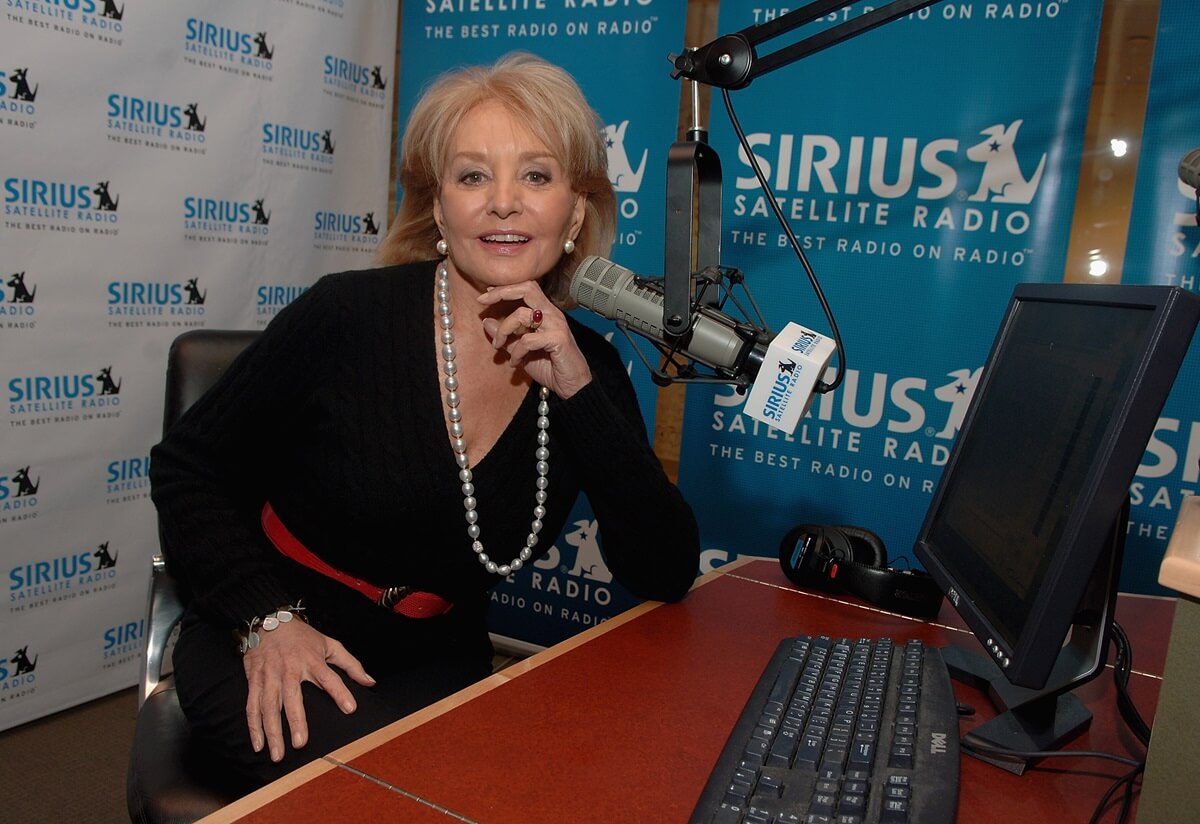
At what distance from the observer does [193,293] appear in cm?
258

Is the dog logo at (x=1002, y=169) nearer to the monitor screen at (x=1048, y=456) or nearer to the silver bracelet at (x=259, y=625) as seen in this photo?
the monitor screen at (x=1048, y=456)

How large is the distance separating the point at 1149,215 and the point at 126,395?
2591 mm

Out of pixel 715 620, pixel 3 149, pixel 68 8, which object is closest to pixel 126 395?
pixel 3 149

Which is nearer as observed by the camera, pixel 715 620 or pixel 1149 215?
pixel 715 620

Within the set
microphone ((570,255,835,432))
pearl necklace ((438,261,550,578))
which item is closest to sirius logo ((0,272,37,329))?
pearl necklace ((438,261,550,578))

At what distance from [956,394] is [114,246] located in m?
2.20

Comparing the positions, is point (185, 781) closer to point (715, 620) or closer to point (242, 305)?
point (715, 620)

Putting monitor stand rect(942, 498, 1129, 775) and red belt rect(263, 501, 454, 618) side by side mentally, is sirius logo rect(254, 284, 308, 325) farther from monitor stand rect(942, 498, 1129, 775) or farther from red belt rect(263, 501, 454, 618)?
monitor stand rect(942, 498, 1129, 775)

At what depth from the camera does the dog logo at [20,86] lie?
211 centimetres

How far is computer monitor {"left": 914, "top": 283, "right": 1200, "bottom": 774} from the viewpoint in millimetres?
748

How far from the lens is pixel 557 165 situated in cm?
146

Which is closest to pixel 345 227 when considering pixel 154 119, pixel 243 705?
pixel 154 119

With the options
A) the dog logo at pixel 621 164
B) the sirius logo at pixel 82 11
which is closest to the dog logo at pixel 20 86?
the sirius logo at pixel 82 11

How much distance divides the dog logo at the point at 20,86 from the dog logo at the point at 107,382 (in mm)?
681
